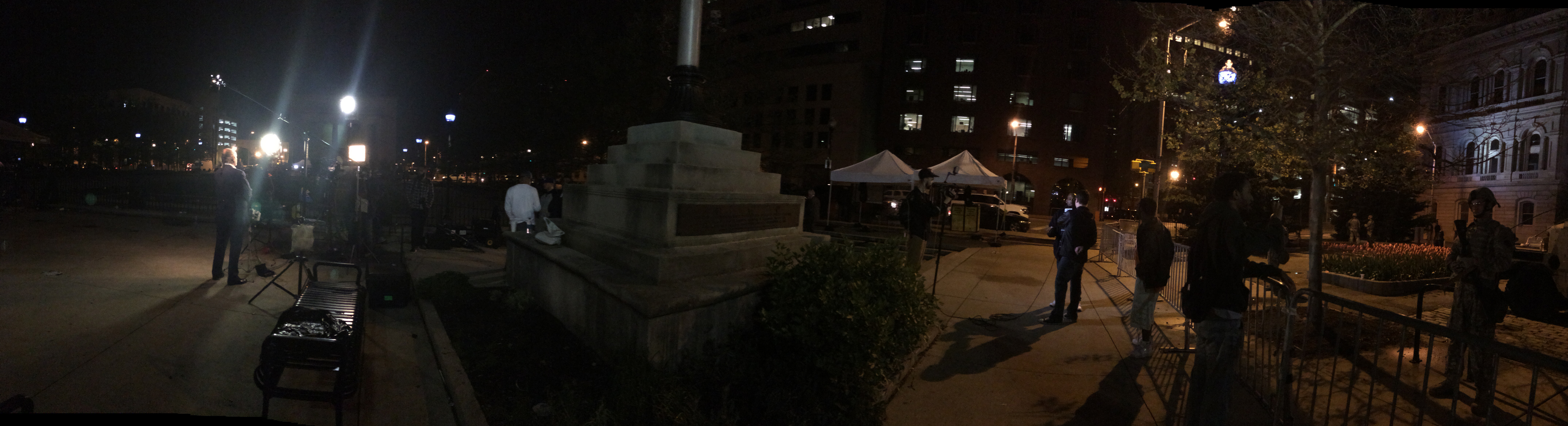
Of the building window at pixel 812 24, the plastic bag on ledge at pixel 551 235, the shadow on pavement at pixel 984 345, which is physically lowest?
the shadow on pavement at pixel 984 345

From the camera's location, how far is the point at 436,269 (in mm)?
9750

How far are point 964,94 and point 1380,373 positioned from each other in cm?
4347

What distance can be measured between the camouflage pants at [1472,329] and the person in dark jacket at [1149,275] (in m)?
1.97

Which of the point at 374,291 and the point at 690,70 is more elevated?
the point at 690,70

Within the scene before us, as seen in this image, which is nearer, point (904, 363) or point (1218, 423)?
point (1218, 423)

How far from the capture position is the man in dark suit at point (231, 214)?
Result: 25.3 feet

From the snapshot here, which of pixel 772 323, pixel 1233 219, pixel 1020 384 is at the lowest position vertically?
pixel 1020 384

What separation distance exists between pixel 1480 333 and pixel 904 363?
4.43m

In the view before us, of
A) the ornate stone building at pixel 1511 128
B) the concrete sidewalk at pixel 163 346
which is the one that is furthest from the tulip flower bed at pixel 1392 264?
the concrete sidewalk at pixel 163 346

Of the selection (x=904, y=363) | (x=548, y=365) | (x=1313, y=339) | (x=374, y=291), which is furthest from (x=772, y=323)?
(x=1313, y=339)

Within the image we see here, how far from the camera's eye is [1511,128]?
15383 millimetres

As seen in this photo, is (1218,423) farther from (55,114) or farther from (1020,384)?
(55,114)

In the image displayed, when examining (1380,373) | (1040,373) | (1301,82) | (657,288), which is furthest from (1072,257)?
(657,288)

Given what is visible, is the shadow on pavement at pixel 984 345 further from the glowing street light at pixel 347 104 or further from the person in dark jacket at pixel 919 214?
the glowing street light at pixel 347 104
